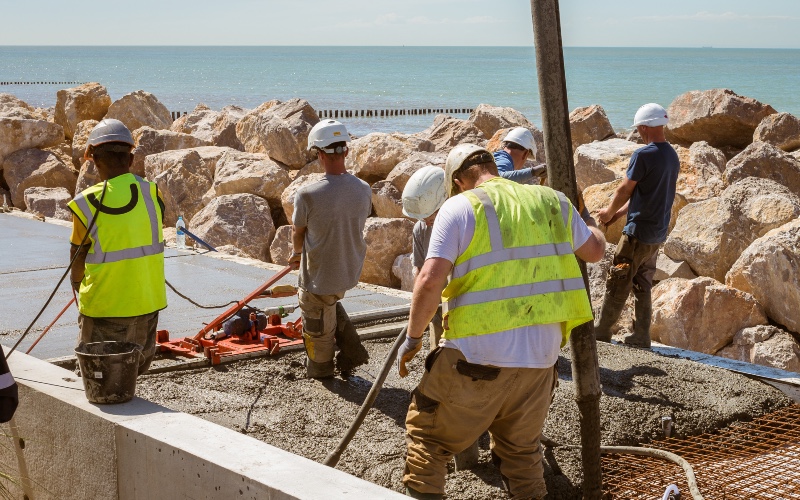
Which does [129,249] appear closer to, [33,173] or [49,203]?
[49,203]

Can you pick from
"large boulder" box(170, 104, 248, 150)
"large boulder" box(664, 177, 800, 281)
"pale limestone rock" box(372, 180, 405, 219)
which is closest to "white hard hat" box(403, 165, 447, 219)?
"large boulder" box(664, 177, 800, 281)

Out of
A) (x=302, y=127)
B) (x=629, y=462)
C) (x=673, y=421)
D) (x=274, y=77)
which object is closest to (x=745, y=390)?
(x=673, y=421)

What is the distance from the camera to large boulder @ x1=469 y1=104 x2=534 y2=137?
20062 mm

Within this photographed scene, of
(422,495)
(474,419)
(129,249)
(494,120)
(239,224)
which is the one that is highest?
(129,249)

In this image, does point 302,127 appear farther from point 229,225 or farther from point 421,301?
point 421,301

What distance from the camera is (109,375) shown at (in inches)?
168

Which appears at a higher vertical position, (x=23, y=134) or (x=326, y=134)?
(x=326, y=134)

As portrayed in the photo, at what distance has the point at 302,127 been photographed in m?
17.6

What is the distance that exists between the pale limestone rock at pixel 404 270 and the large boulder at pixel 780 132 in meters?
7.98

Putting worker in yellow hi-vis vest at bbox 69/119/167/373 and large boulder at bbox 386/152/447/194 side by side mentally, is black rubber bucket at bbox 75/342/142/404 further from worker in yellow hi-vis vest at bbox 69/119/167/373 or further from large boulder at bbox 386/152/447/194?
large boulder at bbox 386/152/447/194

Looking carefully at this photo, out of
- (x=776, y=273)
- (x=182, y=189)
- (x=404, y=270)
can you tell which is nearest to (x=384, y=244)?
(x=404, y=270)

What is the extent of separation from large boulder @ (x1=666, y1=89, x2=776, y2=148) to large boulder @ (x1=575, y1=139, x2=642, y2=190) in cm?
306

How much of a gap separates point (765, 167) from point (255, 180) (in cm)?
768

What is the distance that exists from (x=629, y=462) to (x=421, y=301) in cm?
231
